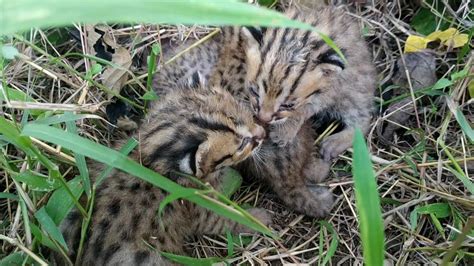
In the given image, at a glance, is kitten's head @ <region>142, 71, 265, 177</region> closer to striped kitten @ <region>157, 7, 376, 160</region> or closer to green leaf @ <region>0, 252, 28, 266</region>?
striped kitten @ <region>157, 7, 376, 160</region>

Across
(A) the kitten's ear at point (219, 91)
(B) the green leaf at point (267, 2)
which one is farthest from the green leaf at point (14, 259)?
(B) the green leaf at point (267, 2)

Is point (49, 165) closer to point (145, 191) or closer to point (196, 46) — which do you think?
point (145, 191)

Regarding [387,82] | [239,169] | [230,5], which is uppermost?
[230,5]

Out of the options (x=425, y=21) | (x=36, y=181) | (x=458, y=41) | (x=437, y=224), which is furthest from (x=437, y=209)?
(x=36, y=181)

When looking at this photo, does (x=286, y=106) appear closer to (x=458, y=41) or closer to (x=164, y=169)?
(x=164, y=169)

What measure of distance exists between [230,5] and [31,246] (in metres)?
2.17

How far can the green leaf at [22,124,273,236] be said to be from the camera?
8.71ft

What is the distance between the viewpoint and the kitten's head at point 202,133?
3.52m

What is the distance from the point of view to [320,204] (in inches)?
162

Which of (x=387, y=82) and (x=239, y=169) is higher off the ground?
(x=387, y=82)

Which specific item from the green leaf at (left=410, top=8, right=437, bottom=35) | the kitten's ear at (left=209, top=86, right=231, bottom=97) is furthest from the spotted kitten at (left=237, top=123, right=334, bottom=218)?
the green leaf at (left=410, top=8, right=437, bottom=35)

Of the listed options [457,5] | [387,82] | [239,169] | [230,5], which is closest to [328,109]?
[387,82]

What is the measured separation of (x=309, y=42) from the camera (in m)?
3.97

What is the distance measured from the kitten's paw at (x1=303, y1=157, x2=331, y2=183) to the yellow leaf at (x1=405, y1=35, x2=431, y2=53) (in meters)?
1.11
